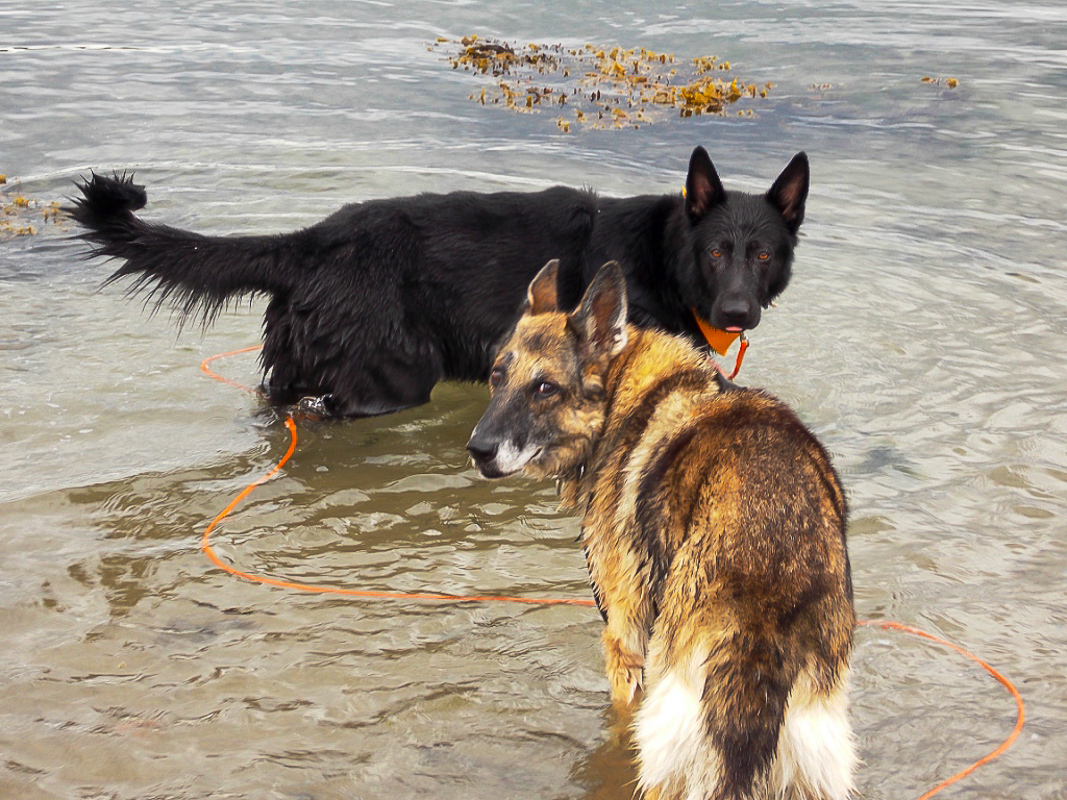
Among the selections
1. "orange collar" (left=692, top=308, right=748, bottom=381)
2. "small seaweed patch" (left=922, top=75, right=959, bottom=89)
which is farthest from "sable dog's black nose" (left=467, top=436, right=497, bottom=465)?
"small seaweed patch" (left=922, top=75, right=959, bottom=89)

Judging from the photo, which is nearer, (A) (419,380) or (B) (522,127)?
(A) (419,380)

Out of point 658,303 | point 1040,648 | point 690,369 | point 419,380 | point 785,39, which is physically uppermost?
point 785,39

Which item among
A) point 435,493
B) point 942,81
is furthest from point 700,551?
point 942,81

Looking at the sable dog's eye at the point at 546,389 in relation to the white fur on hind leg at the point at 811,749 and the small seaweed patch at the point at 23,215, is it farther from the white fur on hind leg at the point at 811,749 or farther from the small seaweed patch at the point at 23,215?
the small seaweed patch at the point at 23,215

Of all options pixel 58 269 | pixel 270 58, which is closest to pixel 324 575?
pixel 58 269

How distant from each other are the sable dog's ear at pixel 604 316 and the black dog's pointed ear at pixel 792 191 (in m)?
2.81

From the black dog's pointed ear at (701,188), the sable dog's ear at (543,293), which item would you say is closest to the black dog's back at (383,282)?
the black dog's pointed ear at (701,188)

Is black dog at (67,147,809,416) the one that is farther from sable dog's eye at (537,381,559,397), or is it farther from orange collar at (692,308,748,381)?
sable dog's eye at (537,381,559,397)

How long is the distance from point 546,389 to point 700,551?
984mm

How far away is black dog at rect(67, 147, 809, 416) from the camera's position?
5629 mm

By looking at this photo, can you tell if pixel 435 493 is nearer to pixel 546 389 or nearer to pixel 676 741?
pixel 546 389

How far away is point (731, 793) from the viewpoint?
8.63ft

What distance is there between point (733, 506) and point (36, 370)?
17.5 ft

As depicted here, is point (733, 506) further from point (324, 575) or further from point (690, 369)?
point (324, 575)
